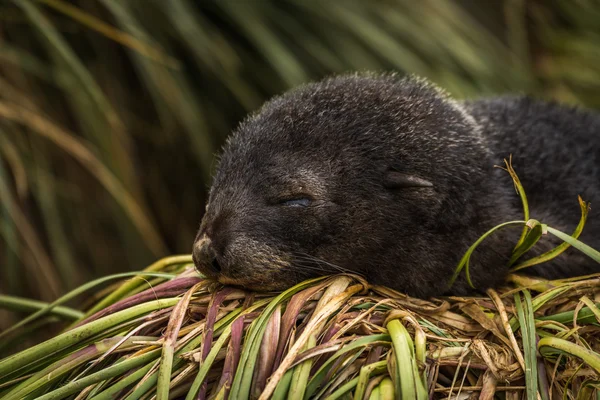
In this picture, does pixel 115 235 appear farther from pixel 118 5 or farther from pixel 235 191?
pixel 235 191

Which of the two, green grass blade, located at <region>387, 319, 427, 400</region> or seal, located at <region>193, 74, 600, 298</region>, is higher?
seal, located at <region>193, 74, 600, 298</region>

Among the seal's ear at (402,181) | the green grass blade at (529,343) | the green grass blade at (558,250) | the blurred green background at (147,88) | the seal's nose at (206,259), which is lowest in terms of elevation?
the green grass blade at (529,343)

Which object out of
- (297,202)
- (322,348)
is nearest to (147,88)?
(297,202)

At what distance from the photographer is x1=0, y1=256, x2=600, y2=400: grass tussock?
2.07 m

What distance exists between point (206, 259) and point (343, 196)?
57cm

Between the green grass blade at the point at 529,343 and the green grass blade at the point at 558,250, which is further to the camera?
the green grass blade at the point at 558,250

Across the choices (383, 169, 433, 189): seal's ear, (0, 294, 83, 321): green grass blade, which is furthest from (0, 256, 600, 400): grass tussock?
(383, 169, 433, 189): seal's ear

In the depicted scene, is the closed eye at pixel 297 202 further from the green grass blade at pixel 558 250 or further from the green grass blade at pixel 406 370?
the green grass blade at pixel 558 250

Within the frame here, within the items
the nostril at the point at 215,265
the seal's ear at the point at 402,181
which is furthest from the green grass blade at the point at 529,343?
the nostril at the point at 215,265

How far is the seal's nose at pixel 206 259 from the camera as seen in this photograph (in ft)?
8.28

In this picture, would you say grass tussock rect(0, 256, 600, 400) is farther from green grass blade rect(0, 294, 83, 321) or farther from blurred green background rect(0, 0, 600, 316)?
blurred green background rect(0, 0, 600, 316)

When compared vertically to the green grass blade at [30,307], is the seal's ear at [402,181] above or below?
below

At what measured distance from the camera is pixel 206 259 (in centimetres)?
252

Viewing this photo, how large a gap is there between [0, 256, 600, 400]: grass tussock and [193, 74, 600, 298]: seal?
16 cm
